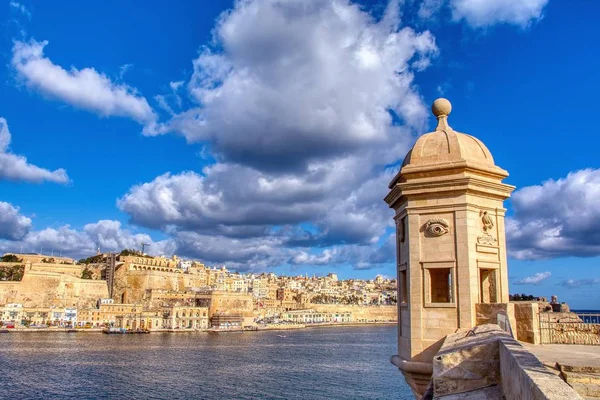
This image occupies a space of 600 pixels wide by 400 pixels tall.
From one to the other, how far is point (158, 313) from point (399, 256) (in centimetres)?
8878

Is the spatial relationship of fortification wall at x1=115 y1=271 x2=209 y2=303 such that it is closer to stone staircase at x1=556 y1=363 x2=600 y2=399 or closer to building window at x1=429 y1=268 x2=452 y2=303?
building window at x1=429 y1=268 x2=452 y2=303

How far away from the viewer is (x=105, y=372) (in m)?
40.8

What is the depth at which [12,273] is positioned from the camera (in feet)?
313

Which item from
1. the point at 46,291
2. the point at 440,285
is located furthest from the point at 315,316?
the point at 440,285

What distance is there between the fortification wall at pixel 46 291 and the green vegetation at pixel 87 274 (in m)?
8.29

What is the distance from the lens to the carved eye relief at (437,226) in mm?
6977

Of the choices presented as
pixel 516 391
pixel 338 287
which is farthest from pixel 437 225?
pixel 338 287

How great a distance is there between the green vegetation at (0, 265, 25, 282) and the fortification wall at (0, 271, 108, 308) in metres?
6.96

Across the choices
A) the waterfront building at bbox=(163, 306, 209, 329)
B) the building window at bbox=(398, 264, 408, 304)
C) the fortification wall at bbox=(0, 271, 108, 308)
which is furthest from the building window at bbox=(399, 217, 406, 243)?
the fortification wall at bbox=(0, 271, 108, 308)

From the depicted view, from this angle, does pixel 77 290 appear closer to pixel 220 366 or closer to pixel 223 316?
pixel 223 316

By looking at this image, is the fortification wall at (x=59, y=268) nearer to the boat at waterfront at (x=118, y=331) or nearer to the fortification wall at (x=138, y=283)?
the fortification wall at (x=138, y=283)

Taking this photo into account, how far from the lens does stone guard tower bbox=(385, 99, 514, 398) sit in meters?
6.86

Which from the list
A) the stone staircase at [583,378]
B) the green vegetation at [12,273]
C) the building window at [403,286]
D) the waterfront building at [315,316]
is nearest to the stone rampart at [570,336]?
the building window at [403,286]

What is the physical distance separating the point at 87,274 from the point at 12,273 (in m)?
12.9
